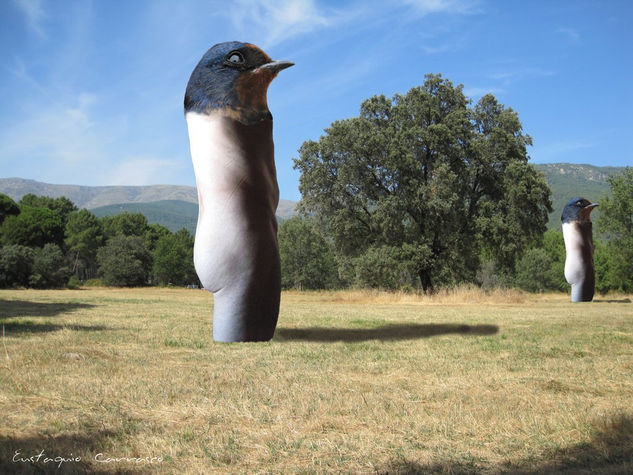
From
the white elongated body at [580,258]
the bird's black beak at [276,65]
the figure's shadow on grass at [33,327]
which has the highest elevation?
the bird's black beak at [276,65]

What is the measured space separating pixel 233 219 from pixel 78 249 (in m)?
60.0

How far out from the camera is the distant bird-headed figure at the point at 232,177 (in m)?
7.62

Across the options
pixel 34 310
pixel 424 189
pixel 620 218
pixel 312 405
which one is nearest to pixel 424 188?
pixel 424 189

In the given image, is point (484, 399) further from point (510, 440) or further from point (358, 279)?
point (358, 279)

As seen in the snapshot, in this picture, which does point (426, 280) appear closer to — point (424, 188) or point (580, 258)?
point (424, 188)

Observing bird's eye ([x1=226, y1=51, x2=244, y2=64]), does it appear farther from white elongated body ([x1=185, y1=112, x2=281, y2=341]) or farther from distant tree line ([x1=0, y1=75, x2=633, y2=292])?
distant tree line ([x1=0, y1=75, x2=633, y2=292])

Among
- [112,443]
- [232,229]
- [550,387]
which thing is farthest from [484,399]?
[232,229]

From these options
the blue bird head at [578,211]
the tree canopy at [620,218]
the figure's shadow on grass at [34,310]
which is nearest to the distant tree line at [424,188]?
the blue bird head at [578,211]

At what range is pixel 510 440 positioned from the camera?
365cm

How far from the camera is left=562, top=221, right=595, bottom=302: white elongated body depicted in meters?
22.8

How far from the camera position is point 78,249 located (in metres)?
61.8

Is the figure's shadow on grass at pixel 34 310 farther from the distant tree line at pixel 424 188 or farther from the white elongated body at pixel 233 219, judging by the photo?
the distant tree line at pixel 424 188

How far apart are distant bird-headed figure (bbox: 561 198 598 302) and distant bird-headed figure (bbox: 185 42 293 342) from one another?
18770 millimetres

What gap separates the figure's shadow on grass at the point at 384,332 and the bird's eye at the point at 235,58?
13.9ft
